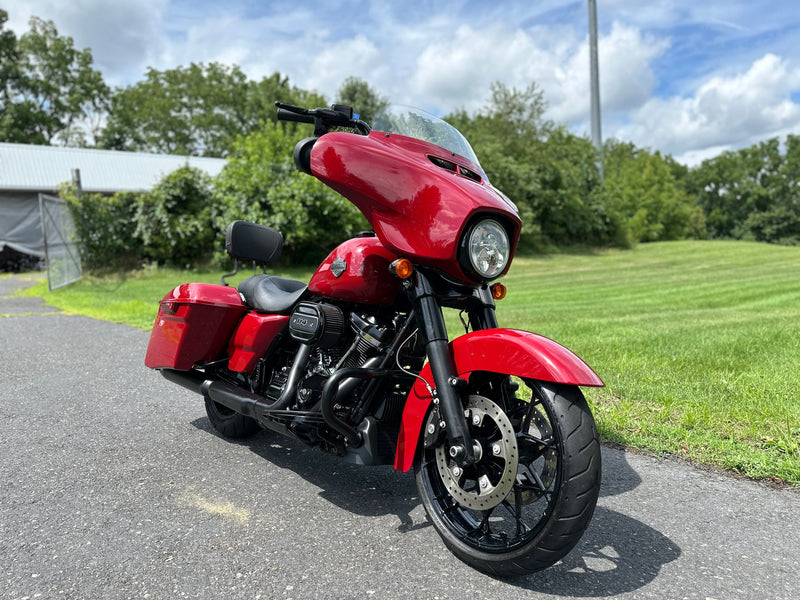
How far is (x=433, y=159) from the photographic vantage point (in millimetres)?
2832

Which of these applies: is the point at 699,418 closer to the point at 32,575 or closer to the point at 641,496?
the point at 641,496

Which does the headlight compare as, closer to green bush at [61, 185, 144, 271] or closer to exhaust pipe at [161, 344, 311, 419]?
exhaust pipe at [161, 344, 311, 419]

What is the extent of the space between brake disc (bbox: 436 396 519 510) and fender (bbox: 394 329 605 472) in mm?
147

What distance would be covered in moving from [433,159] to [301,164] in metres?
0.70

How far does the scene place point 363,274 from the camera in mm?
2967

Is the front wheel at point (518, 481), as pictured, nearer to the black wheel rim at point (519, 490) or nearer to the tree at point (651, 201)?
the black wheel rim at point (519, 490)

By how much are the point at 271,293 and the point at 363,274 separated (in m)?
0.92

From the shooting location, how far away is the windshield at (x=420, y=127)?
3028mm

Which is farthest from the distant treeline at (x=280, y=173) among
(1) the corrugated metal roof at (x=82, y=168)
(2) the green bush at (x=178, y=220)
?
(1) the corrugated metal roof at (x=82, y=168)

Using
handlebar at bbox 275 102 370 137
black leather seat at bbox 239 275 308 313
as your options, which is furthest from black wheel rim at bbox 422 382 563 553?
handlebar at bbox 275 102 370 137

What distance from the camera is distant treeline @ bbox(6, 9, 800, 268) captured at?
18.5m

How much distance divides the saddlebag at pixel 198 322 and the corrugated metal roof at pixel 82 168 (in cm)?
2162

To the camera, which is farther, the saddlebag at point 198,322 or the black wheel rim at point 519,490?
the saddlebag at point 198,322

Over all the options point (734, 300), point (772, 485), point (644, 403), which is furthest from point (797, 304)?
point (772, 485)
